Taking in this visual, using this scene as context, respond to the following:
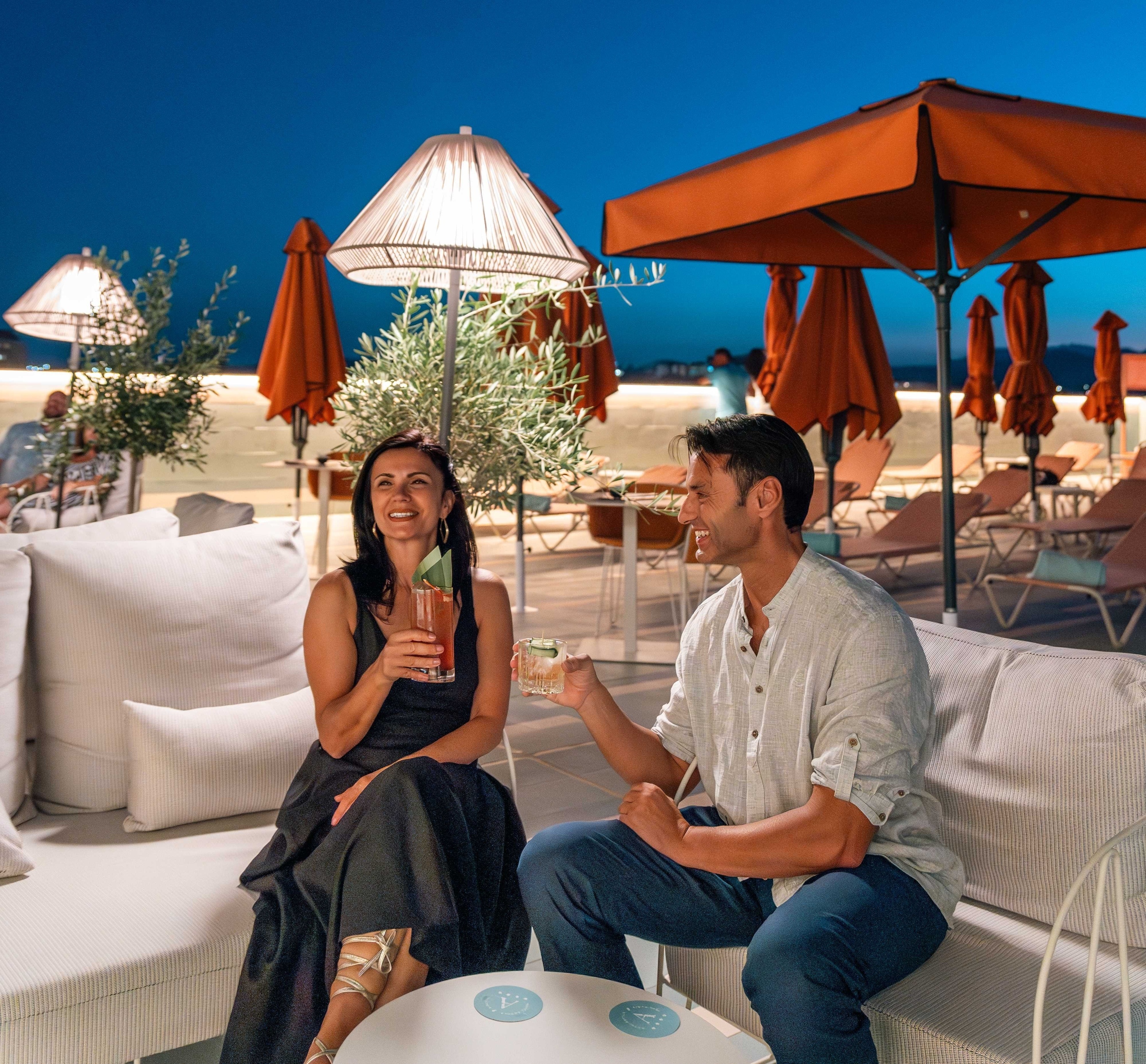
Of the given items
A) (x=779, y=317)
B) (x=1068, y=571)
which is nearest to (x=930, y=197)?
(x=1068, y=571)

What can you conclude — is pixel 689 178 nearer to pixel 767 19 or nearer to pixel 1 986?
pixel 1 986

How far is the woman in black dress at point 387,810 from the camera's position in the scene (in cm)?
178

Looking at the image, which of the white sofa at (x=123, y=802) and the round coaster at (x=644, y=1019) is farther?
the white sofa at (x=123, y=802)

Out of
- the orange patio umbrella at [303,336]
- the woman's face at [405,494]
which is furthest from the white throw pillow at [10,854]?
the orange patio umbrella at [303,336]

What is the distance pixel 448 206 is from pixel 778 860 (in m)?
1.84

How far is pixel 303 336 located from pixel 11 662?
200 inches

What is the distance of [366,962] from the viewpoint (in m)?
1.76

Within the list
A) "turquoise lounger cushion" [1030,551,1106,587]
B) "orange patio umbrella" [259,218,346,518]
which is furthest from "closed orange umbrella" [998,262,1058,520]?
"orange patio umbrella" [259,218,346,518]

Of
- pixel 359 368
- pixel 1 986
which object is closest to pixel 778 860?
pixel 1 986

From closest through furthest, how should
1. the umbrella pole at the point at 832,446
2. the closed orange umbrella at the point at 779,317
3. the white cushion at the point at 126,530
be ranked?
the white cushion at the point at 126,530
the umbrella pole at the point at 832,446
the closed orange umbrella at the point at 779,317

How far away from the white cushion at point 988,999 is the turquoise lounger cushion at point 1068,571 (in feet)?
13.3

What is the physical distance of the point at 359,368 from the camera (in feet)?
11.7

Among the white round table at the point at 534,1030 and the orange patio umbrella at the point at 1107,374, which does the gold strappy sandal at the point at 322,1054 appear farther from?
the orange patio umbrella at the point at 1107,374

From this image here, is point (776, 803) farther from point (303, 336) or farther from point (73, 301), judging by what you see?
point (303, 336)
